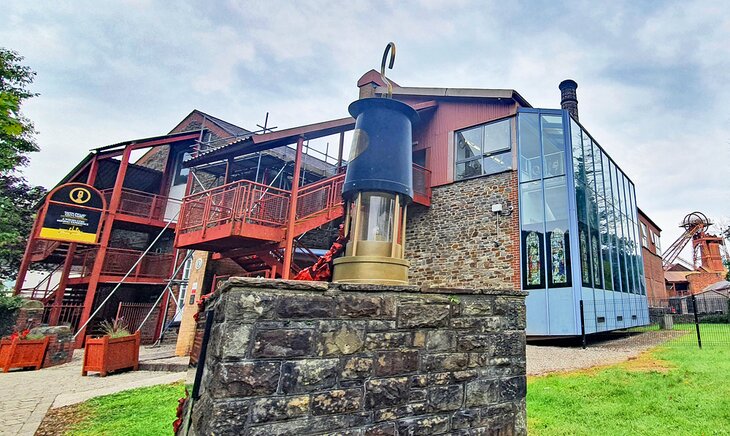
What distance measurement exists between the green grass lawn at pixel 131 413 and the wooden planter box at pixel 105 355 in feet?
9.05

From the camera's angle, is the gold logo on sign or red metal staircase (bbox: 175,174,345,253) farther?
the gold logo on sign

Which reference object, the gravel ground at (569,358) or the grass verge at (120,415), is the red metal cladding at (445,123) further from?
the grass verge at (120,415)

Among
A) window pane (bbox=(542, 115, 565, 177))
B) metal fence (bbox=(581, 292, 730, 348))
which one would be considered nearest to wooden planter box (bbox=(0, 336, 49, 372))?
metal fence (bbox=(581, 292, 730, 348))

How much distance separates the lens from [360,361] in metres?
2.33

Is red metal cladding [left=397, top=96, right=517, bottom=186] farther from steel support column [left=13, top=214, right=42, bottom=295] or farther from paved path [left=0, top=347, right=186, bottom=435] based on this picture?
steel support column [left=13, top=214, right=42, bottom=295]

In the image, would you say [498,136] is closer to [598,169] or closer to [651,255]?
[598,169]

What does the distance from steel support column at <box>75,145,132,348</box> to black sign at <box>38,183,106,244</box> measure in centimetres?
29

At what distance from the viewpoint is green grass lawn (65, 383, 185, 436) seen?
383 centimetres

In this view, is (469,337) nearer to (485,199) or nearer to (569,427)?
(569,427)

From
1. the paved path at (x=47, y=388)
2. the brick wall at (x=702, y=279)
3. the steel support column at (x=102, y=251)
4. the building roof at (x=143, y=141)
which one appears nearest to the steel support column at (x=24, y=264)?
the steel support column at (x=102, y=251)

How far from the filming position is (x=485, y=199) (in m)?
11.5

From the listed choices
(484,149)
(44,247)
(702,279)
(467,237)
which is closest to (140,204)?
(44,247)

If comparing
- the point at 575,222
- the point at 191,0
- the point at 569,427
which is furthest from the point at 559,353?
the point at 191,0

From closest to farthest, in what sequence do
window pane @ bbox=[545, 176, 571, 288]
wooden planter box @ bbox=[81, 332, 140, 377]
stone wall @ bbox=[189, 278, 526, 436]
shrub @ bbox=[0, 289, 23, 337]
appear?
stone wall @ bbox=[189, 278, 526, 436], wooden planter box @ bbox=[81, 332, 140, 377], window pane @ bbox=[545, 176, 571, 288], shrub @ bbox=[0, 289, 23, 337]
